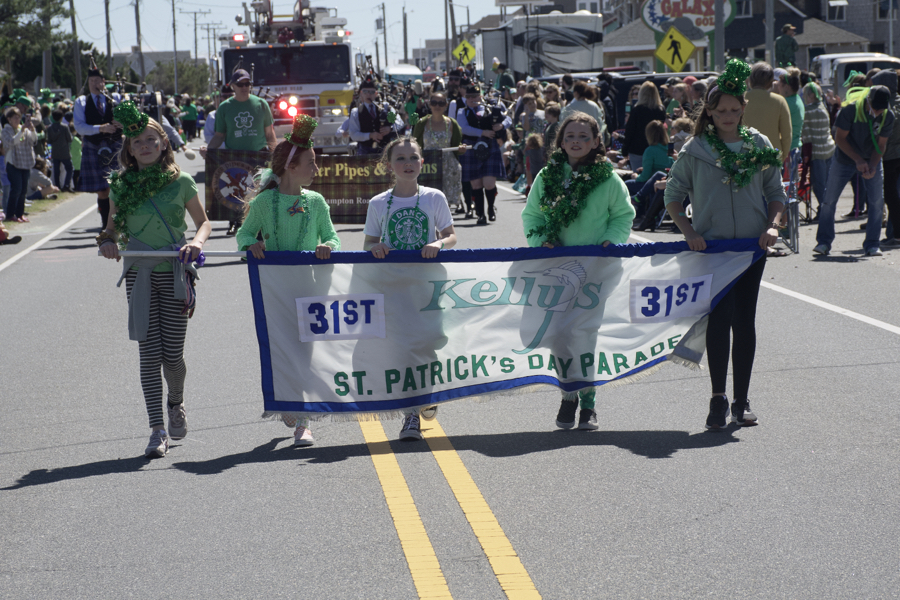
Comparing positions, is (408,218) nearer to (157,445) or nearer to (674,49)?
(157,445)

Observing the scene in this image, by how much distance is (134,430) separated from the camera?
6168mm

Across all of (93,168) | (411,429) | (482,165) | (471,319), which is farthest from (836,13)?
(411,429)

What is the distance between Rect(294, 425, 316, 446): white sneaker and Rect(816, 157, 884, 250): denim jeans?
8122 mm

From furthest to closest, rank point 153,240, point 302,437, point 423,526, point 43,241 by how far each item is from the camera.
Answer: point 43,241 → point 302,437 → point 153,240 → point 423,526

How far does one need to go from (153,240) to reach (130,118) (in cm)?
63

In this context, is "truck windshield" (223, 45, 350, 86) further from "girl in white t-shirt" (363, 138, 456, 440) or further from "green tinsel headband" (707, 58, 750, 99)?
"green tinsel headband" (707, 58, 750, 99)

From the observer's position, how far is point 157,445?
5637mm

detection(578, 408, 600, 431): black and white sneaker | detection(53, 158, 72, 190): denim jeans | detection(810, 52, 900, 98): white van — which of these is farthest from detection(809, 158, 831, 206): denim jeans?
detection(53, 158, 72, 190): denim jeans

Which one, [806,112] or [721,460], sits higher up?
[806,112]

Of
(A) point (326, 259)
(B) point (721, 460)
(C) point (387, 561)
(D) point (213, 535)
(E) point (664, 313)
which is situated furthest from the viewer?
(E) point (664, 313)

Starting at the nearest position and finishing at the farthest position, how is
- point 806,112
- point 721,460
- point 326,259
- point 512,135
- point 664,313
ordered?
point 721,460
point 326,259
point 664,313
point 806,112
point 512,135

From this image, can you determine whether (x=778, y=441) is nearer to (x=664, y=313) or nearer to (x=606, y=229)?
(x=664, y=313)

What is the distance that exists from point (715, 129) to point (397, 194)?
175 centimetres

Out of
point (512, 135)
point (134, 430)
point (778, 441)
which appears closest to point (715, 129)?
point (778, 441)
